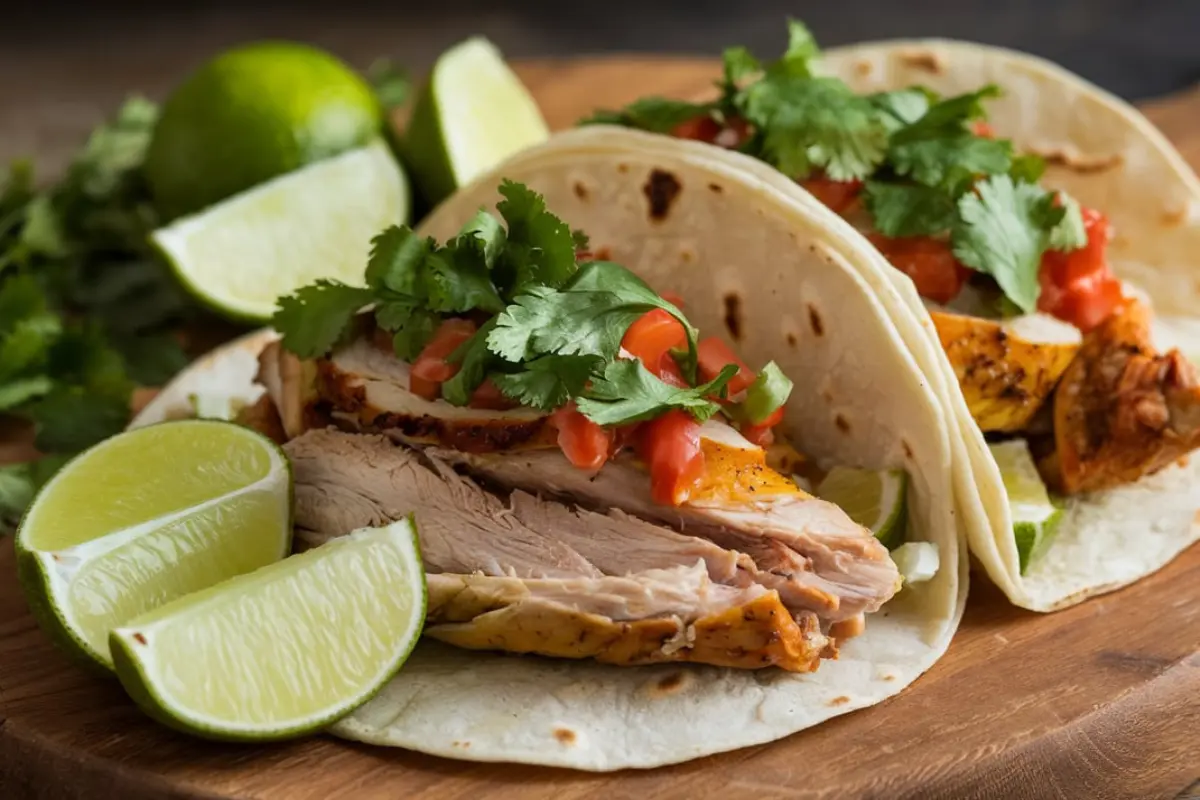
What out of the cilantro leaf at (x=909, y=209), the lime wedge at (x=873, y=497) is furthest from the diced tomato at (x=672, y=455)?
the cilantro leaf at (x=909, y=209)

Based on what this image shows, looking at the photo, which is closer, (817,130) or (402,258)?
(402,258)

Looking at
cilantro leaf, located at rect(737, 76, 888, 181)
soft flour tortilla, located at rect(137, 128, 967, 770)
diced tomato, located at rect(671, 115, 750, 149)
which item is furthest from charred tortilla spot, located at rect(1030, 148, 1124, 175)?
soft flour tortilla, located at rect(137, 128, 967, 770)

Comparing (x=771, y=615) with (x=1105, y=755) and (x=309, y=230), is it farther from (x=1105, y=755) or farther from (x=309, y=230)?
(x=309, y=230)

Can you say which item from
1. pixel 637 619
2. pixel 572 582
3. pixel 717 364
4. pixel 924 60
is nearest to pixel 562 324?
pixel 717 364

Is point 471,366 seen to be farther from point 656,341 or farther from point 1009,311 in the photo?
point 1009,311

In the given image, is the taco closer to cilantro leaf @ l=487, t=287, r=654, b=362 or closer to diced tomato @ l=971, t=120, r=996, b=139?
diced tomato @ l=971, t=120, r=996, b=139

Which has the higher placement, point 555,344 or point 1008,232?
point 555,344

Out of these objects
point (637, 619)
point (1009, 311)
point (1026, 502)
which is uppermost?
point (1009, 311)
